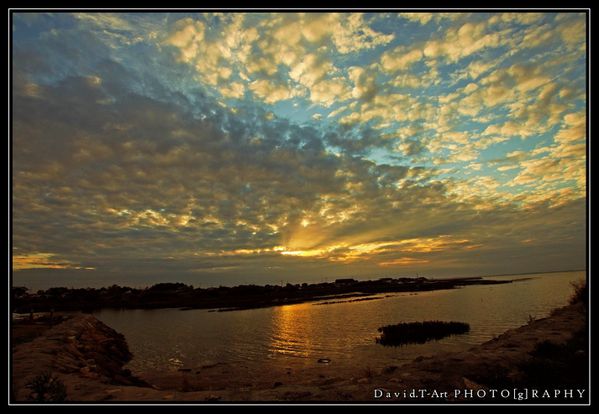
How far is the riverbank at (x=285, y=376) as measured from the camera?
43.3ft

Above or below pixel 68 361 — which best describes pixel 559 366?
above

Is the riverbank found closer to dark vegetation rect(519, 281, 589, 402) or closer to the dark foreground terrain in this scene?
the dark foreground terrain

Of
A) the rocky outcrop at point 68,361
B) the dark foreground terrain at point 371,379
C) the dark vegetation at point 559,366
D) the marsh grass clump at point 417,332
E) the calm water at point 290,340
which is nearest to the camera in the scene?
the dark foreground terrain at point 371,379

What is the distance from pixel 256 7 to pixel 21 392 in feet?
54.3

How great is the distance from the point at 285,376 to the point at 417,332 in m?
18.5

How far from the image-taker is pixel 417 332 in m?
34.9

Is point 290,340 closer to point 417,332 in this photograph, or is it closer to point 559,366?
point 417,332

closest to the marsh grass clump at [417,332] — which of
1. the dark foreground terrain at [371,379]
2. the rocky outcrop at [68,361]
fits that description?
the dark foreground terrain at [371,379]

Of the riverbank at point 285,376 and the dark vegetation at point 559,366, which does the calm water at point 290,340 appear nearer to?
the riverbank at point 285,376

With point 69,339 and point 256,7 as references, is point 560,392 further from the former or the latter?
point 69,339

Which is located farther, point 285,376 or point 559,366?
point 285,376

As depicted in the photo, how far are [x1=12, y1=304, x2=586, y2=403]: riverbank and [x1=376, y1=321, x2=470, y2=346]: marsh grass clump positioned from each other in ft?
32.4

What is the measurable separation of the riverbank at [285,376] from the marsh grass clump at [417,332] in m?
9.87

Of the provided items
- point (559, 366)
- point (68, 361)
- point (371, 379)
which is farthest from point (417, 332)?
point (68, 361)
